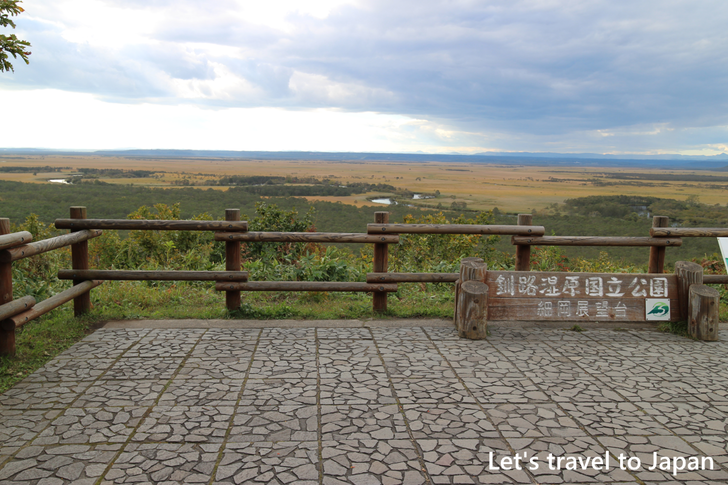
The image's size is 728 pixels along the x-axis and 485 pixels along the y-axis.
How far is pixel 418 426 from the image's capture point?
3.20 m

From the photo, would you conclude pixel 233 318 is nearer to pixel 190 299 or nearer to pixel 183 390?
pixel 190 299

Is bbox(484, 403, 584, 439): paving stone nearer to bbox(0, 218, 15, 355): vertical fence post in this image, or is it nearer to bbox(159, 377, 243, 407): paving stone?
bbox(159, 377, 243, 407): paving stone

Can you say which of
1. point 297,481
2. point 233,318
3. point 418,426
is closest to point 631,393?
point 418,426

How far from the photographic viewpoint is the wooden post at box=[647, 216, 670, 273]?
5855 millimetres

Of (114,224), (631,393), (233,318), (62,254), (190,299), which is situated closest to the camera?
(631,393)

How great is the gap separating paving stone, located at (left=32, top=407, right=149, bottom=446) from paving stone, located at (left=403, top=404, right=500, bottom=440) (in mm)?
1827

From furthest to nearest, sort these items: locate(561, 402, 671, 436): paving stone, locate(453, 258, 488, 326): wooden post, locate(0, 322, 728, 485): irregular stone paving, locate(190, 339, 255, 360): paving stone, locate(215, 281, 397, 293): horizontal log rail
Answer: locate(215, 281, 397, 293): horizontal log rail → locate(453, 258, 488, 326): wooden post → locate(190, 339, 255, 360): paving stone → locate(561, 402, 671, 436): paving stone → locate(0, 322, 728, 485): irregular stone paving

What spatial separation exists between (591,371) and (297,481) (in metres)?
2.85

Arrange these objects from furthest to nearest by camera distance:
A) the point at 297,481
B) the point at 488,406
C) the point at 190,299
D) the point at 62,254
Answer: the point at 62,254 < the point at 190,299 < the point at 488,406 < the point at 297,481

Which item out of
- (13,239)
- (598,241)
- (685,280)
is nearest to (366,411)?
(13,239)

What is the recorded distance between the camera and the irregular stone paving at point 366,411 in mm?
2715

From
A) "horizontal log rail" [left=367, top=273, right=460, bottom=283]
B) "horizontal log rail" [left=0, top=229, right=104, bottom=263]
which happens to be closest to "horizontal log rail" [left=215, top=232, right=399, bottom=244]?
"horizontal log rail" [left=367, top=273, right=460, bottom=283]

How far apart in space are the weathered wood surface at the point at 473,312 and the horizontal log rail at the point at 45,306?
4025 millimetres

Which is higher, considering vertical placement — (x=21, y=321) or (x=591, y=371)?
(x=21, y=321)
